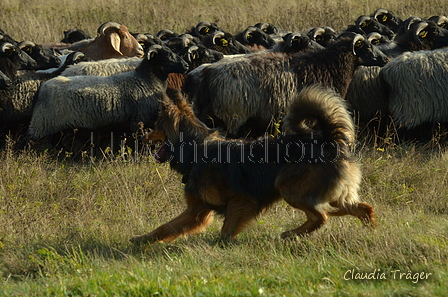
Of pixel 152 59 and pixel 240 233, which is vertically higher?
pixel 152 59

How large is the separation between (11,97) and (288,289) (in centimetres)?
737

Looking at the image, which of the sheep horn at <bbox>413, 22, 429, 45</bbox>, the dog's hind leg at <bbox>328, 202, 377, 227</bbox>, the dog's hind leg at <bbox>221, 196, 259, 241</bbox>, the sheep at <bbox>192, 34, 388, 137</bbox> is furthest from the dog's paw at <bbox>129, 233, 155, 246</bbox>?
the sheep horn at <bbox>413, 22, 429, 45</bbox>

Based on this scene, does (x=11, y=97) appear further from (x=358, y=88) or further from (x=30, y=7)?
(x=30, y=7)

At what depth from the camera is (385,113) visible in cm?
1020

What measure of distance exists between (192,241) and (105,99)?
Result: 15.2 ft

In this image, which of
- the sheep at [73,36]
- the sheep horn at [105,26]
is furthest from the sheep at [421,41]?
the sheep at [73,36]

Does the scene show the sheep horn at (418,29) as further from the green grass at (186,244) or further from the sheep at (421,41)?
the green grass at (186,244)

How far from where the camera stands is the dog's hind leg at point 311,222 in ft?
17.9

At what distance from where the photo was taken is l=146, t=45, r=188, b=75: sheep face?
1030cm

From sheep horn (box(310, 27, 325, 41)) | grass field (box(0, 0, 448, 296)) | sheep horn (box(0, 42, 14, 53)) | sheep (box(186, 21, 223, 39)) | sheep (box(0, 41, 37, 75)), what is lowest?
grass field (box(0, 0, 448, 296))

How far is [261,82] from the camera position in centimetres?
965

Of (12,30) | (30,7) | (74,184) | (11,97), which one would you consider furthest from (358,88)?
(30,7)

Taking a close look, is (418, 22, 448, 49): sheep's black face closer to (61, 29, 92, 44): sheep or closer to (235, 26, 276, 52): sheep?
(235, 26, 276, 52): sheep

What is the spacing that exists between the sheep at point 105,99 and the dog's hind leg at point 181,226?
172 inches
